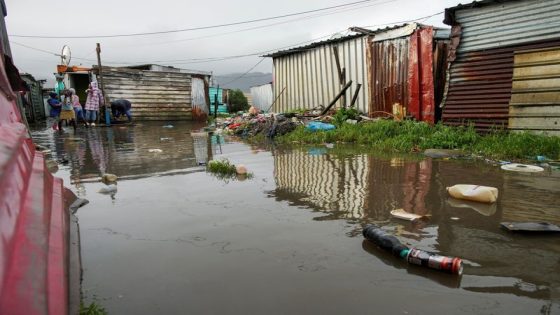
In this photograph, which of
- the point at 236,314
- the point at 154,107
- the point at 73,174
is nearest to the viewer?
the point at 236,314

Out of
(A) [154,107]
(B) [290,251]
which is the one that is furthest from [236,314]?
(A) [154,107]

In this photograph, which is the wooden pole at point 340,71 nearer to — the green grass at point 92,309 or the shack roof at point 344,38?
the shack roof at point 344,38

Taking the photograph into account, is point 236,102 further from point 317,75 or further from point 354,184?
point 354,184

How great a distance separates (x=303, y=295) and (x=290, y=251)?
659 millimetres

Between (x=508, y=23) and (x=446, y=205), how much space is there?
575 centimetres

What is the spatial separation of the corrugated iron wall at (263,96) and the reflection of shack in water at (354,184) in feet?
63.4

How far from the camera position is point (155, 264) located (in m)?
2.80

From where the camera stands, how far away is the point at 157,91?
806 inches

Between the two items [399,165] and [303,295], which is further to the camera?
[399,165]

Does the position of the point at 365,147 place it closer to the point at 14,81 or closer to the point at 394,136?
the point at 394,136

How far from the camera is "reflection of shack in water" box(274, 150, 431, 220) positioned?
13.4ft

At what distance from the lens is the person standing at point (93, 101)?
658 inches

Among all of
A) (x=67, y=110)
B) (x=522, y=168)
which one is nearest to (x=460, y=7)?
(x=522, y=168)

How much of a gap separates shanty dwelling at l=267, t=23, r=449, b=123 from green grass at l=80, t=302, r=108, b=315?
8873mm
